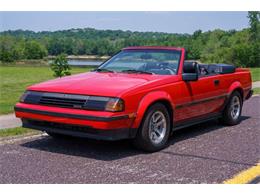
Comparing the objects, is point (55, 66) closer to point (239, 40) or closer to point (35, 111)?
point (35, 111)

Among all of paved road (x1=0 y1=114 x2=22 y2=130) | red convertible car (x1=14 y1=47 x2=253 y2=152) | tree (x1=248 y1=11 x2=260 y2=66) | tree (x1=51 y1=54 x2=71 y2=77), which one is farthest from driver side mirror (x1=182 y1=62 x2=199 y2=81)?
tree (x1=248 y1=11 x2=260 y2=66)

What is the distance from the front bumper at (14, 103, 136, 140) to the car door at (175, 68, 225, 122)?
1.30 metres

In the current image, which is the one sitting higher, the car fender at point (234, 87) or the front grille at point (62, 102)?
the front grille at point (62, 102)

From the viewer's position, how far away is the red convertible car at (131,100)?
5631mm

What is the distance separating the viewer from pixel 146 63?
7098 mm

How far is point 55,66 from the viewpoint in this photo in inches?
799

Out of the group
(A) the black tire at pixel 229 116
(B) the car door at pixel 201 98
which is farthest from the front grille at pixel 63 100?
(A) the black tire at pixel 229 116

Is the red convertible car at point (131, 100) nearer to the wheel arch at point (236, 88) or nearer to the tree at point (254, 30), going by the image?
the wheel arch at point (236, 88)

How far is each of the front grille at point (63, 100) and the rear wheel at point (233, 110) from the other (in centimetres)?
348

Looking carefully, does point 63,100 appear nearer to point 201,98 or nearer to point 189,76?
point 189,76

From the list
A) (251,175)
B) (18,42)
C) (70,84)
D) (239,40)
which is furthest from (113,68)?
(239,40)

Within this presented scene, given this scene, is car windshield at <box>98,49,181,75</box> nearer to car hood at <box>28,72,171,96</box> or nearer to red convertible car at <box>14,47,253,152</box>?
red convertible car at <box>14,47,253,152</box>

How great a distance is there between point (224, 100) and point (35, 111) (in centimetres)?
371

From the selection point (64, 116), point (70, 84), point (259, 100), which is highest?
point (70, 84)
